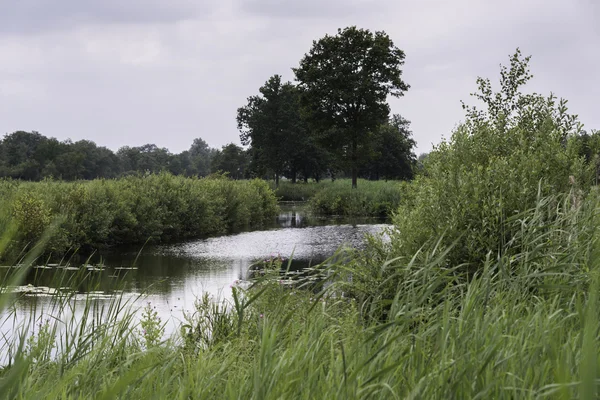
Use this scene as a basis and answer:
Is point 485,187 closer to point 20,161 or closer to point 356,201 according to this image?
point 356,201

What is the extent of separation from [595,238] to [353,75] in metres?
31.7

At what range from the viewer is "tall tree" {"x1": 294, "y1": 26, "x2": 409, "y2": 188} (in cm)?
3641

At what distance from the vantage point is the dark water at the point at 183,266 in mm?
9023

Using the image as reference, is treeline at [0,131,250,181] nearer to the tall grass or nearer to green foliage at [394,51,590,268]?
the tall grass

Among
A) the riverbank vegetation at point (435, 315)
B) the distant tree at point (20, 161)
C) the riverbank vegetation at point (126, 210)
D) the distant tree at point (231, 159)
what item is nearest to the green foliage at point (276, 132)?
the distant tree at point (231, 159)

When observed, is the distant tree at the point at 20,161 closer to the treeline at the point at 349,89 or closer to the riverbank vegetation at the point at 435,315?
the treeline at the point at 349,89

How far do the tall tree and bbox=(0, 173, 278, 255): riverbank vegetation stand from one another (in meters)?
12.8

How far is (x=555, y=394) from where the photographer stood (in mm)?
2186

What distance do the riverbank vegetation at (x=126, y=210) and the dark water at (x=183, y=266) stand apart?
2.67 ft

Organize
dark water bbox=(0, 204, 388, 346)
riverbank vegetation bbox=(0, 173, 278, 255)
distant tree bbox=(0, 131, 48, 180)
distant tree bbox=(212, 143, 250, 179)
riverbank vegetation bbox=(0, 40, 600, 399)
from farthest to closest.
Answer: distant tree bbox=(212, 143, 250, 179) < distant tree bbox=(0, 131, 48, 180) < riverbank vegetation bbox=(0, 173, 278, 255) < dark water bbox=(0, 204, 388, 346) < riverbank vegetation bbox=(0, 40, 600, 399)

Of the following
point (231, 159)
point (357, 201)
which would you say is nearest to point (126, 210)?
point (357, 201)

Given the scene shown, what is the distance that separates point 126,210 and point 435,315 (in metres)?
14.5

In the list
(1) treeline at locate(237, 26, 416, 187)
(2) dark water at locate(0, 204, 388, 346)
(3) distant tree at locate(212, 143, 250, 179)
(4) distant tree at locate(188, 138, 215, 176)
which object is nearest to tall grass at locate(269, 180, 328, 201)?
(1) treeline at locate(237, 26, 416, 187)

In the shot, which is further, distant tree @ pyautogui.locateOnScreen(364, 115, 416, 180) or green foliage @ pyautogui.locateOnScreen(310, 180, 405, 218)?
distant tree @ pyautogui.locateOnScreen(364, 115, 416, 180)
